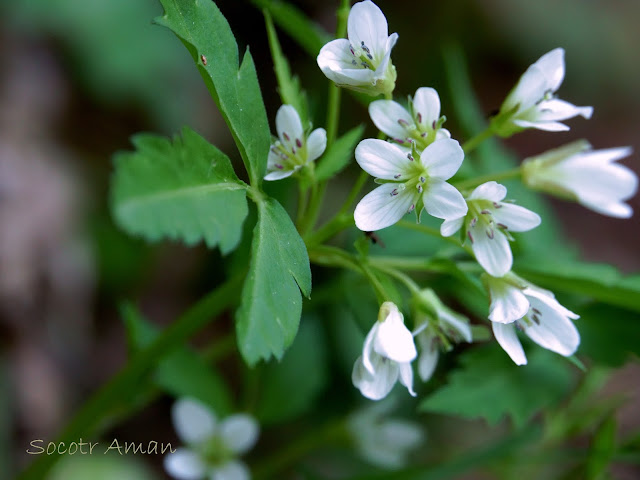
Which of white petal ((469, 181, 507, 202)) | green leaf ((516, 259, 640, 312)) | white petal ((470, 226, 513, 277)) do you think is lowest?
green leaf ((516, 259, 640, 312))

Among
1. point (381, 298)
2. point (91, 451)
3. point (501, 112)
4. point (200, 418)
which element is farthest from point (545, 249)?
point (91, 451)

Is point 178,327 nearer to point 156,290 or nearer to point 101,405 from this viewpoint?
point 101,405

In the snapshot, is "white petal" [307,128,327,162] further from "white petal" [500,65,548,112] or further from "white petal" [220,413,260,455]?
"white petal" [220,413,260,455]

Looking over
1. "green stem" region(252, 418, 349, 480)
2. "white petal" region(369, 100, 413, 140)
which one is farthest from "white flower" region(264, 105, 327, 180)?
"green stem" region(252, 418, 349, 480)

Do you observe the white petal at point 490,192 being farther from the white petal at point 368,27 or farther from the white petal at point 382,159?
the white petal at point 368,27

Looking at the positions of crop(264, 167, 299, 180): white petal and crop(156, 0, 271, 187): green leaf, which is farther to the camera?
crop(264, 167, 299, 180): white petal
